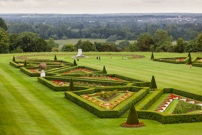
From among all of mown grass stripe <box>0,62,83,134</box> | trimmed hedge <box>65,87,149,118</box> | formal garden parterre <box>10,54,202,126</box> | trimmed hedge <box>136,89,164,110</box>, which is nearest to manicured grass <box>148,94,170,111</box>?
formal garden parterre <box>10,54,202,126</box>

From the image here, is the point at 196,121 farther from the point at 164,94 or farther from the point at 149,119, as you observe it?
the point at 164,94

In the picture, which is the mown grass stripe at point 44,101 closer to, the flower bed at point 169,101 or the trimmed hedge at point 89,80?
the trimmed hedge at point 89,80

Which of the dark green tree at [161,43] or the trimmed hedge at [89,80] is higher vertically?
the dark green tree at [161,43]

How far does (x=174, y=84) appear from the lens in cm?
3862

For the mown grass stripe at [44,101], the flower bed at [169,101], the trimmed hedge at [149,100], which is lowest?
the mown grass stripe at [44,101]

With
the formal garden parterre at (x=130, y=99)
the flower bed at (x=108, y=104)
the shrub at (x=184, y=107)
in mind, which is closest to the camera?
the formal garden parterre at (x=130, y=99)

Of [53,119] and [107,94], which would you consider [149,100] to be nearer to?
[107,94]

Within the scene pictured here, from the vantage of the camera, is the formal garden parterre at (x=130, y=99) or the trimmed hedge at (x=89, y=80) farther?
the trimmed hedge at (x=89, y=80)

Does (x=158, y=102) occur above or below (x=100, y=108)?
below

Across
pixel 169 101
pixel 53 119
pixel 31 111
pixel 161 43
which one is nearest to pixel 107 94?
pixel 169 101

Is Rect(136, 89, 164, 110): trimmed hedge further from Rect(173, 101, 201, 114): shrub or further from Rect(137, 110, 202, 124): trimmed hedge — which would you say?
Rect(173, 101, 201, 114): shrub

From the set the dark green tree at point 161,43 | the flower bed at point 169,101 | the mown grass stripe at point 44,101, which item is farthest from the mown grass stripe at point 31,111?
the dark green tree at point 161,43

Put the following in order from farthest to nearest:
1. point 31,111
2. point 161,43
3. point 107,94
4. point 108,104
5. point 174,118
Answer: point 161,43 < point 107,94 < point 108,104 < point 31,111 < point 174,118

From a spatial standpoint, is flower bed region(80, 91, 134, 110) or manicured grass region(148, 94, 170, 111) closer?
flower bed region(80, 91, 134, 110)
